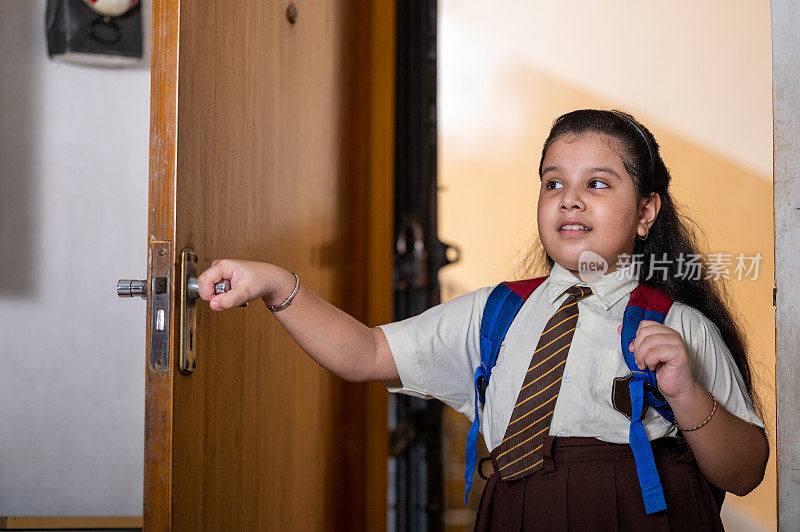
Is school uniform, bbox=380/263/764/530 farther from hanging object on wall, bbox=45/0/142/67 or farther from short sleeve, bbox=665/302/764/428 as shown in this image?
hanging object on wall, bbox=45/0/142/67

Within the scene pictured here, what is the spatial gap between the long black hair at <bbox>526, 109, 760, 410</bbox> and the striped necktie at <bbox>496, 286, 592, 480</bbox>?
0.22 metres

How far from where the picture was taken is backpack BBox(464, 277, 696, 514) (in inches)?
40.5

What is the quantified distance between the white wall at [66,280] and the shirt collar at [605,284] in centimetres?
108

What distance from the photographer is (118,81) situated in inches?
73.3

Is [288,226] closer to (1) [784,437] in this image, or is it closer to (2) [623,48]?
(1) [784,437]

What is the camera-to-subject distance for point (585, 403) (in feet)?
3.58

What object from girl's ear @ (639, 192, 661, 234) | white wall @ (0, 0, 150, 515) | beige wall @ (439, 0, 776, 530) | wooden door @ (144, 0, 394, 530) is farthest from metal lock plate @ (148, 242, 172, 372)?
beige wall @ (439, 0, 776, 530)

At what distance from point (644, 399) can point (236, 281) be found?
1.90ft

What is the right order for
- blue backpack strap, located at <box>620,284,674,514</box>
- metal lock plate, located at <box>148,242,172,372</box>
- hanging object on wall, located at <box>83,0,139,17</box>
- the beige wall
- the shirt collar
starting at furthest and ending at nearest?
the beige wall < hanging object on wall, located at <box>83,0,139,17</box> < the shirt collar < blue backpack strap, located at <box>620,284,674,514</box> < metal lock plate, located at <box>148,242,172,372</box>

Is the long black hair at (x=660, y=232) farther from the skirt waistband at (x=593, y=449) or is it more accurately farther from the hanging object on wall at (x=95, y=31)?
the hanging object on wall at (x=95, y=31)

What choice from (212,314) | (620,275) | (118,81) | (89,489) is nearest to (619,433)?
(620,275)

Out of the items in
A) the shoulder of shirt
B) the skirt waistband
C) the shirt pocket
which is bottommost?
the skirt waistband

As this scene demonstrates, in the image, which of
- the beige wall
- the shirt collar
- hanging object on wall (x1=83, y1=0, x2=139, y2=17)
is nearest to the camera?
the shirt collar

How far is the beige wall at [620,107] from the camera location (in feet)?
7.04
